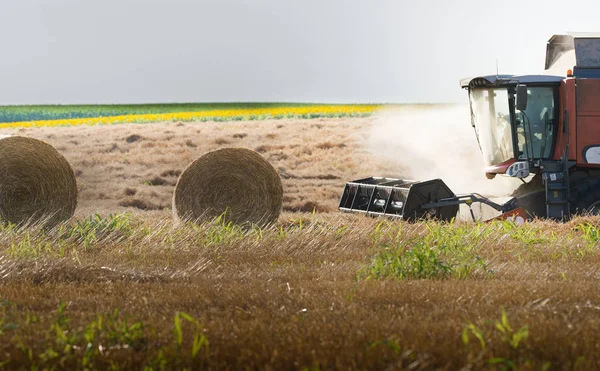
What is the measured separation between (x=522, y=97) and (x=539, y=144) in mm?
1330

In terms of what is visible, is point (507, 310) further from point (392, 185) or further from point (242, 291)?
point (392, 185)

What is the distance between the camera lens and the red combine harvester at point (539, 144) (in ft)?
42.5

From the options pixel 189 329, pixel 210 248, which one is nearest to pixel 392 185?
pixel 210 248

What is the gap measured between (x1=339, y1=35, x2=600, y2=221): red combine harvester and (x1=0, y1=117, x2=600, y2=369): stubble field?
72 cm

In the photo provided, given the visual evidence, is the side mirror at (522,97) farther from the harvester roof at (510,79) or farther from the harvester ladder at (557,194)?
the harvester ladder at (557,194)

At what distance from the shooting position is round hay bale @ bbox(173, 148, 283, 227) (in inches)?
466

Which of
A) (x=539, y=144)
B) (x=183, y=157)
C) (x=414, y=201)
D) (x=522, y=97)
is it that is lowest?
(x=414, y=201)

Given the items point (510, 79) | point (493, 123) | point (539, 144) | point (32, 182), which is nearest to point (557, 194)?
point (539, 144)

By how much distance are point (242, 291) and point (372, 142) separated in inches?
619

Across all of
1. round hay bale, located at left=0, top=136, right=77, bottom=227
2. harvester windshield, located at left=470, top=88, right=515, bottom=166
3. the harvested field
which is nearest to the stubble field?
round hay bale, located at left=0, top=136, right=77, bottom=227

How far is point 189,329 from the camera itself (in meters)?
4.90

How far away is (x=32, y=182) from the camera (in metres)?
11.7

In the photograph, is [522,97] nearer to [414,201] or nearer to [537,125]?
[537,125]

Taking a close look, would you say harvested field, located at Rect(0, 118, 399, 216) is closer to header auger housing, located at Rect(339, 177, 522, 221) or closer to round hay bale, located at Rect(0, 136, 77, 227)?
header auger housing, located at Rect(339, 177, 522, 221)
